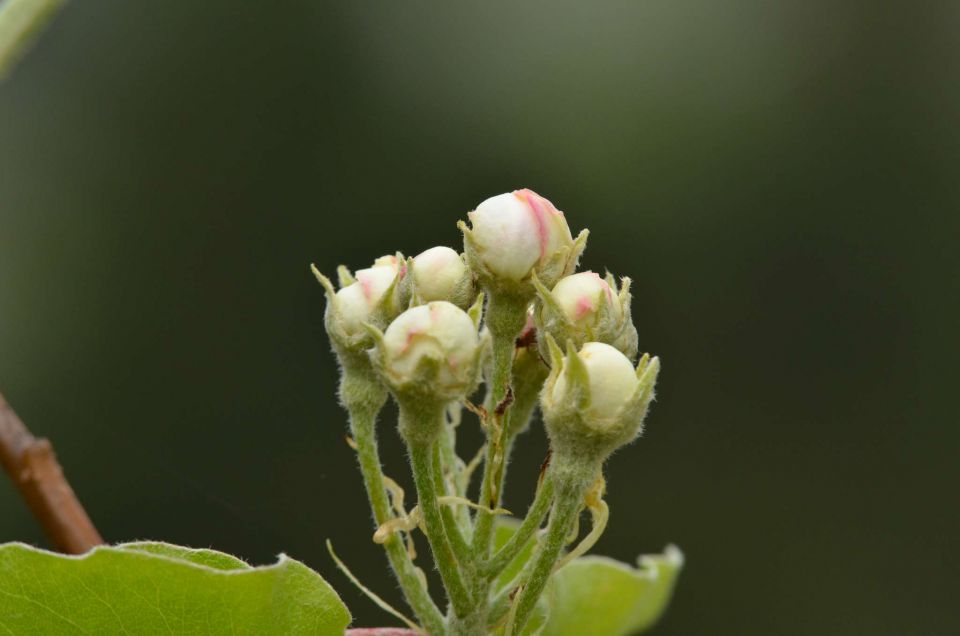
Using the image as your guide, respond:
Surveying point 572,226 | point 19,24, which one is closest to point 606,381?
point 19,24

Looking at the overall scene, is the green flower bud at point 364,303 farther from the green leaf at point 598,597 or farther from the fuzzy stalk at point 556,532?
the green leaf at point 598,597

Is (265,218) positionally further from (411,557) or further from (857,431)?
(411,557)

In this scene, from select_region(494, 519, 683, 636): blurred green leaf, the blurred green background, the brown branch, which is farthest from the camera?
the blurred green background

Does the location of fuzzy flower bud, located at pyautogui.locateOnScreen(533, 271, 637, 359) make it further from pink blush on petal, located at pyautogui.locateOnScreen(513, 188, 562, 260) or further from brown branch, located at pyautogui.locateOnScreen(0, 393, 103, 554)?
brown branch, located at pyautogui.locateOnScreen(0, 393, 103, 554)

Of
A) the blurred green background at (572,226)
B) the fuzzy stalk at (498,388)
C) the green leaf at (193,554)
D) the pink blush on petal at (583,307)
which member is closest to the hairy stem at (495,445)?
the fuzzy stalk at (498,388)

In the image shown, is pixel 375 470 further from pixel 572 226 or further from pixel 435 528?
pixel 572 226

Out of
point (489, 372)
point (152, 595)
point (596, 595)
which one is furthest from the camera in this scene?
point (596, 595)

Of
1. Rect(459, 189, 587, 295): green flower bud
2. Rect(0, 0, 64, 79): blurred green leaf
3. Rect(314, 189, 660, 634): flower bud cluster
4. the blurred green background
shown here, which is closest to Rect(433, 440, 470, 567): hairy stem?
Rect(314, 189, 660, 634): flower bud cluster
